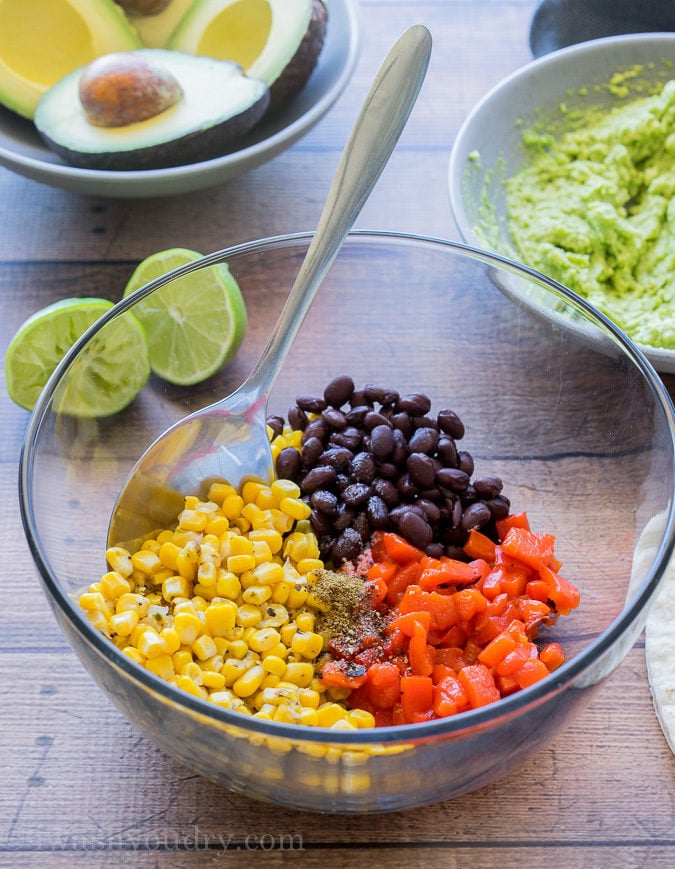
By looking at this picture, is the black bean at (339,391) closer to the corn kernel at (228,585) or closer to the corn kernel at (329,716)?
the corn kernel at (228,585)

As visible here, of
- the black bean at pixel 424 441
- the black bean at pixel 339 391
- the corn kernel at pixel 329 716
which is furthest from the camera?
the black bean at pixel 339 391

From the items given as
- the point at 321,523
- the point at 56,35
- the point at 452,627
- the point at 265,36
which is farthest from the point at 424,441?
the point at 56,35

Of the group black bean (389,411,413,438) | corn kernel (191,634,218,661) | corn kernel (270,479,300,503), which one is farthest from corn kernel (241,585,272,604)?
black bean (389,411,413,438)

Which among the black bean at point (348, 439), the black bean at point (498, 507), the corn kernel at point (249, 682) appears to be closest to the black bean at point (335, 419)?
the black bean at point (348, 439)

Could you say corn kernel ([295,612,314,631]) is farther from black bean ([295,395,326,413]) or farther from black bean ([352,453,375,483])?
black bean ([295,395,326,413])

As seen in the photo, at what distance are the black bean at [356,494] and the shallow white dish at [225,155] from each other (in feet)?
3.05

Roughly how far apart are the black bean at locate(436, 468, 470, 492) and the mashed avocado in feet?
2.04

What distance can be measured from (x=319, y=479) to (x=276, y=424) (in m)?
0.21

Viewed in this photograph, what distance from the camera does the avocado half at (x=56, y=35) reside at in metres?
2.48

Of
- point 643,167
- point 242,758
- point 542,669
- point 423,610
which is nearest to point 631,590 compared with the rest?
point 542,669

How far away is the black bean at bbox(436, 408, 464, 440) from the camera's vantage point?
1.92m

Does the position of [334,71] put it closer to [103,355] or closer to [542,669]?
[103,355]

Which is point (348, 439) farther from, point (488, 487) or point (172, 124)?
point (172, 124)

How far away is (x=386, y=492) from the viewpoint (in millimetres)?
1811
